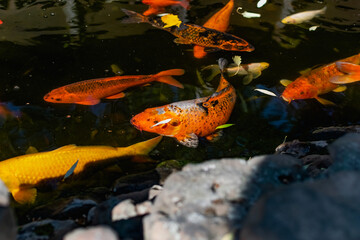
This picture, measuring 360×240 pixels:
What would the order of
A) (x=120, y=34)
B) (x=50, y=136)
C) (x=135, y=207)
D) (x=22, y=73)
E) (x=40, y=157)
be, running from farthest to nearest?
(x=120, y=34)
(x=22, y=73)
(x=50, y=136)
(x=40, y=157)
(x=135, y=207)

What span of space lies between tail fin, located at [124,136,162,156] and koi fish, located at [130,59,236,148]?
7.0 inches

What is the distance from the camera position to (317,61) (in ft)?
17.1

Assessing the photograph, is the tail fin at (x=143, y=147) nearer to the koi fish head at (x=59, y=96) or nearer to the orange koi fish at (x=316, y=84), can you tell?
the koi fish head at (x=59, y=96)

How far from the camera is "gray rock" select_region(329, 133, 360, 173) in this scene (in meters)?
2.26

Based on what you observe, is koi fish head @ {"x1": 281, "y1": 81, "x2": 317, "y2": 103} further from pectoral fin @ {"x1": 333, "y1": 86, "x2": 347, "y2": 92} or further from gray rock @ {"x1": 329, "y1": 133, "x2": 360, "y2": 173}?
gray rock @ {"x1": 329, "y1": 133, "x2": 360, "y2": 173}

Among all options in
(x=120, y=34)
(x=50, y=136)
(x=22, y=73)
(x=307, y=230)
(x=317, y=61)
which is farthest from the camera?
(x=120, y=34)

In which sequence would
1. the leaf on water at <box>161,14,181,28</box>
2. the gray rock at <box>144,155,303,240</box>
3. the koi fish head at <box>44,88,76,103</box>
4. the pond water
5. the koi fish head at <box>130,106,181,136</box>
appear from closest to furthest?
the gray rock at <box>144,155,303,240</box>, the koi fish head at <box>130,106,181,136</box>, the pond water, the koi fish head at <box>44,88,76,103</box>, the leaf on water at <box>161,14,181,28</box>

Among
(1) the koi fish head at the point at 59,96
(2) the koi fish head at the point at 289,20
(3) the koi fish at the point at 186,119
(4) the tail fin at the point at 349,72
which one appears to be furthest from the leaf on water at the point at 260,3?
(1) the koi fish head at the point at 59,96

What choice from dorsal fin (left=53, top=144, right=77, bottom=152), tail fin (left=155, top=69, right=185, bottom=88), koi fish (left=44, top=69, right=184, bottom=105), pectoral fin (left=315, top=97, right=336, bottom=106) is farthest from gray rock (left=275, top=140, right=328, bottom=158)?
dorsal fin (left=53, top=144, right=77, bottom=152)

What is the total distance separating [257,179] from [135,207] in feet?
2.98

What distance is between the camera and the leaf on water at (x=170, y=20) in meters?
5.56

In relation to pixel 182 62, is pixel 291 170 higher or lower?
higher

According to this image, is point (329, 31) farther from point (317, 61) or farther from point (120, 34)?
point (120, 34)

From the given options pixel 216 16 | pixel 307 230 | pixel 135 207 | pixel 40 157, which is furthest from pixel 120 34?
pixel 307 230
